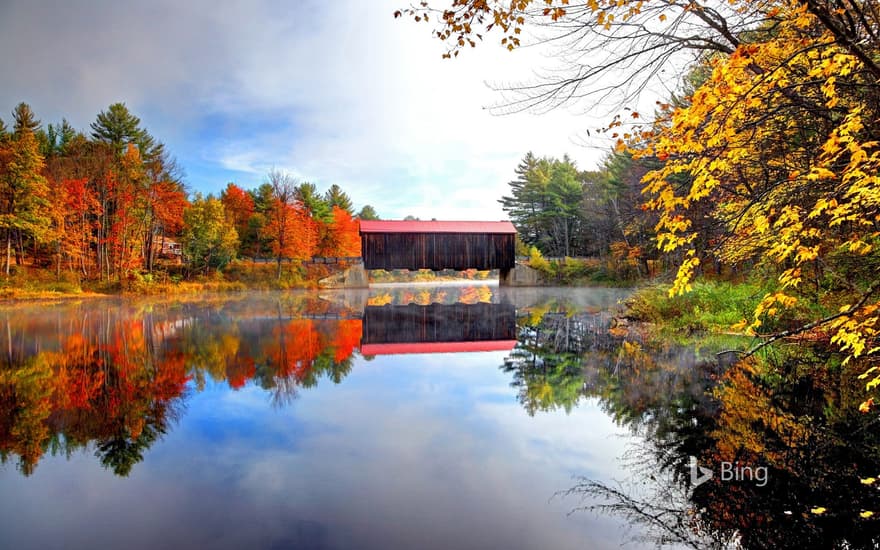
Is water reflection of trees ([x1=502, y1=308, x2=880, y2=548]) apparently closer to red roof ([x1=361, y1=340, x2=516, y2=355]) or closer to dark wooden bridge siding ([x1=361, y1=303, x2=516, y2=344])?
red roof ([x1=361, y1=340, x2=516, y2=355])

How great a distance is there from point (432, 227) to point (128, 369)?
90.6 ft

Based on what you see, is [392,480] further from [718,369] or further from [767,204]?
[718,369]

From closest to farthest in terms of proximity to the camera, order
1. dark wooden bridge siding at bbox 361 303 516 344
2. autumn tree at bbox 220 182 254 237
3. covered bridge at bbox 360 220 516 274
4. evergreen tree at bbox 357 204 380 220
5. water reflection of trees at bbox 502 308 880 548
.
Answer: water reflection of trees at bbox 502 308 880 548 < dark wooden bridge siding at bbox 361 303 516 344 < covered bridge at bbox 360 220 516 274 < autumn tree at bbox 220 182 254 237 < evergreen tree at bbox 357 204 380 220

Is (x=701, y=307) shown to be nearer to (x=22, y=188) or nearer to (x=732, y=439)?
(x=732, y=439)

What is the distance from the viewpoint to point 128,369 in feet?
24.8

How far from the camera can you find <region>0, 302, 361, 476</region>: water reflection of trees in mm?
4633

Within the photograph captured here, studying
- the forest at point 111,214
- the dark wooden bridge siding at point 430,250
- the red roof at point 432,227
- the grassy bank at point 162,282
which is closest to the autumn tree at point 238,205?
the forest at point 111,214

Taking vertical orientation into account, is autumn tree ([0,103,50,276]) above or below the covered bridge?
above

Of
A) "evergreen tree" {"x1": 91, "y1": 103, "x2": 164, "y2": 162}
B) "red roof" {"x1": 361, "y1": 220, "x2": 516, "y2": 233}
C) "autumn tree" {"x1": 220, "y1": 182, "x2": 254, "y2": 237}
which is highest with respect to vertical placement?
"evergreen tree" {"x1": 91, "y1": 103, "x2": 164, "y2": 162}

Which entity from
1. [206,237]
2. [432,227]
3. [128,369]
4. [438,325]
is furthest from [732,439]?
[206,237]

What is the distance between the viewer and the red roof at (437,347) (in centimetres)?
973

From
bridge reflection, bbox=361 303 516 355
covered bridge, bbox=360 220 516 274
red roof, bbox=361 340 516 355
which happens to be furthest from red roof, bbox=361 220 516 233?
red roof, bbox=361 340 516 355

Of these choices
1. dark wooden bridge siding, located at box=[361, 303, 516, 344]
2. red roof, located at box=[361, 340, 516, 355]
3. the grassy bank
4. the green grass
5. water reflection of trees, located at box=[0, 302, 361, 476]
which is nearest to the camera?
Result: water reflection of trees, located at box=[0, 302, 361, 476]

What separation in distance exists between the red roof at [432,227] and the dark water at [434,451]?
25057 mm
